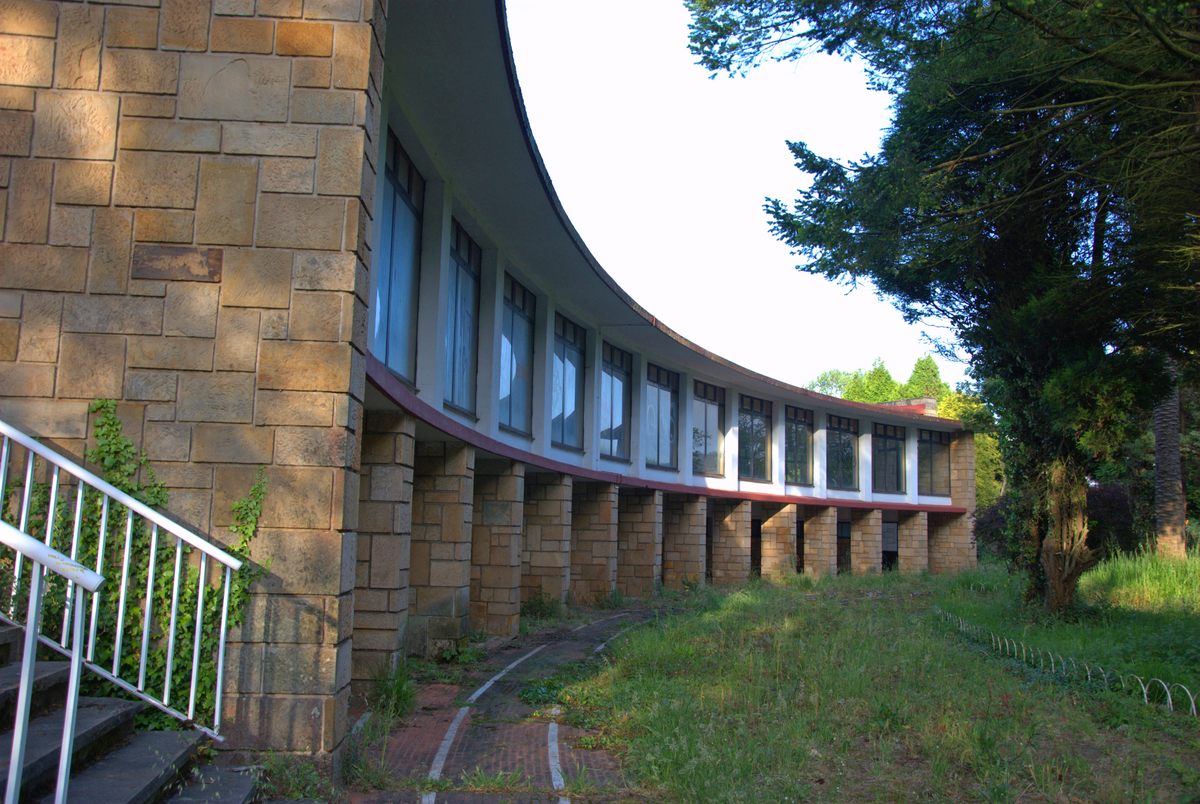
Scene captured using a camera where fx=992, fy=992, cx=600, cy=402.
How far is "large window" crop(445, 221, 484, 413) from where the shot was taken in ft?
45.5

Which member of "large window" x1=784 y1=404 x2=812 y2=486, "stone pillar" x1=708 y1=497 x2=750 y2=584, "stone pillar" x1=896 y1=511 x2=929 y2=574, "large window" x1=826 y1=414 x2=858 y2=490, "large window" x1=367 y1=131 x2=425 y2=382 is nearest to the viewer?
"large window" x1=367 y1=131 x2=425 y2=382

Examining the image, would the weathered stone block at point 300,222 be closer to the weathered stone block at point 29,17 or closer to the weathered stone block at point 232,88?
the weathered stone block at point 232,88

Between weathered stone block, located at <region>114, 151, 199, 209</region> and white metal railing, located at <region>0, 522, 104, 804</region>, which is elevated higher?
weathered stone block, located at <region>114, 151, 199, 209</region>

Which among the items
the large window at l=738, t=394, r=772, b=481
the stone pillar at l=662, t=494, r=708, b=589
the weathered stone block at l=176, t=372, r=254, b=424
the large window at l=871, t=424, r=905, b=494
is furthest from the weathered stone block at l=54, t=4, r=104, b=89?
the large window at l=871, t=424, r=905, b=494

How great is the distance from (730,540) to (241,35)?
24473mm

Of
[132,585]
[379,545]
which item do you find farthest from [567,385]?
[132,585]

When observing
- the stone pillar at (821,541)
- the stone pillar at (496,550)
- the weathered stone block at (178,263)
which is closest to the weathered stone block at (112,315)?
the weathered stone block at (178,263)

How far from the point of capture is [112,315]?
6.06 metres

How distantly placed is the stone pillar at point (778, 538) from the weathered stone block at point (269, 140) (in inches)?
1005

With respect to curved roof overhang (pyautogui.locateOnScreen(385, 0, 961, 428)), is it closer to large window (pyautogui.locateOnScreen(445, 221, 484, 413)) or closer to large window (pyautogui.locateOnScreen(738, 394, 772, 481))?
large window (pyautogui.locateOnScreen(445, 221, 484, 413))

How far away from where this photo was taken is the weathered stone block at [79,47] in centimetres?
621

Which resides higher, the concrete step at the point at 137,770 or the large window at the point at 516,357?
the large window at the point at 516,357

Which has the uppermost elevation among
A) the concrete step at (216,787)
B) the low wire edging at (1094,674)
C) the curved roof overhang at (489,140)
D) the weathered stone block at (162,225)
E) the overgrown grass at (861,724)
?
the curved roof overhang at (489,140)

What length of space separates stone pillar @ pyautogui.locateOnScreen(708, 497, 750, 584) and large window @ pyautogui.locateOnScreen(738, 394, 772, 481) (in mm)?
1030
